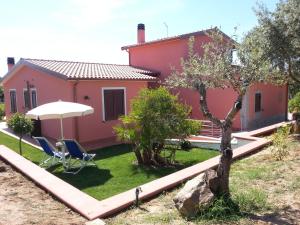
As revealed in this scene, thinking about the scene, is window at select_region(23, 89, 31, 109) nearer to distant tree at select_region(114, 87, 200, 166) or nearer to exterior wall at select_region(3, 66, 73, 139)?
exterior wall at select_region(3, 66, 73, 139)

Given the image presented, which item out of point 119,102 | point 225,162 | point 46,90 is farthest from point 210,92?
point 225,162

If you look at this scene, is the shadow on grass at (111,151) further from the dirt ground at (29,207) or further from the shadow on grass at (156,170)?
the dirt ground at (29,207)

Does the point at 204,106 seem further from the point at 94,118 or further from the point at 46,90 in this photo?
the point at 46,90

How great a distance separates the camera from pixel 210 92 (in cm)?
1964

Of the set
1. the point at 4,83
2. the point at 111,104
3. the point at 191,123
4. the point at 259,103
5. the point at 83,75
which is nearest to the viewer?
the point at 191,123

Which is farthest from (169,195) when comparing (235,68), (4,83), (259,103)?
(4,83)

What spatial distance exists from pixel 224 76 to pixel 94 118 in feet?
34.7

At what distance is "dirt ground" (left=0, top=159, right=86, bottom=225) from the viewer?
5828 mm

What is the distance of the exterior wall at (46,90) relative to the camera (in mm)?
15398

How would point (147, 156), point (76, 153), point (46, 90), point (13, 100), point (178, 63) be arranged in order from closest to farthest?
point (76, 153) → point (147, 156) → point (46, 90) → point (178, 63) → point (13, 100)

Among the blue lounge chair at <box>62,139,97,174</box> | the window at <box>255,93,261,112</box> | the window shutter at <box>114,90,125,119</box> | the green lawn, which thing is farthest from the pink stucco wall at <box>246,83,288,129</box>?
the blue lounge chair at <box>62,139,97,174</box>

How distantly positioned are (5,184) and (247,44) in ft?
23.2

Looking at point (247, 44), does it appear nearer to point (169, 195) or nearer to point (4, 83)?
point (169, 195)

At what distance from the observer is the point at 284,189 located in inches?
277
